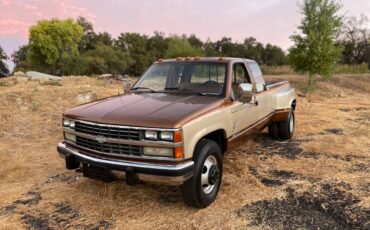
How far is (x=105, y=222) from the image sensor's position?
13.1 feet

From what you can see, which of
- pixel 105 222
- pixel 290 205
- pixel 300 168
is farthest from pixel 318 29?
pixel 105 222

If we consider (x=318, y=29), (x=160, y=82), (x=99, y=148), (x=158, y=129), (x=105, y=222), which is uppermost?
(x=318, y=29)

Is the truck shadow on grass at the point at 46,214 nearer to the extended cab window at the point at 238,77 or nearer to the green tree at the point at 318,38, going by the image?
the extended cab window at the point at 238,77

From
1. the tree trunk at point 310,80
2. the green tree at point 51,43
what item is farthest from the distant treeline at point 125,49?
the tree trunk at point 310,80

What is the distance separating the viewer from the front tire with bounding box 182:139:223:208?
12.8 ft

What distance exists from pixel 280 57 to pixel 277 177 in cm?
5675

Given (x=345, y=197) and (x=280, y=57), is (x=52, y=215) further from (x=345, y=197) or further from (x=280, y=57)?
(x=280, y=57)

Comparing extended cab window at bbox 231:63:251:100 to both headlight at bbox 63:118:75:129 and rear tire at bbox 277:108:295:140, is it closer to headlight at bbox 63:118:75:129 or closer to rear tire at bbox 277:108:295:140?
rear tire at bbox 277:108:295:140

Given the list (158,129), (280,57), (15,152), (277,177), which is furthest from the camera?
(280,57)

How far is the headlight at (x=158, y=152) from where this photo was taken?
365 cm

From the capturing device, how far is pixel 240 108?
16.3 feet

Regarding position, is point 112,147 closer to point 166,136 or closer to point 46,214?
point 166,136

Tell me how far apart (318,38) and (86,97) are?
39.3 ft

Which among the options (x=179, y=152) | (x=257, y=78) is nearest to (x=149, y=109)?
(x=179, y=152)
